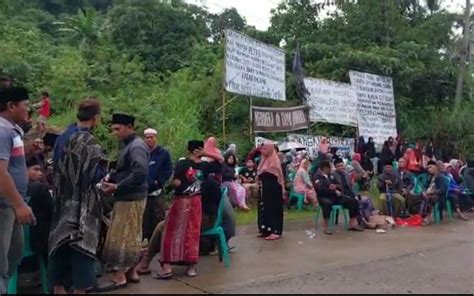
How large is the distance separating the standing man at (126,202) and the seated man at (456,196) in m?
7.21

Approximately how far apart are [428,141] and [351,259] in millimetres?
12215

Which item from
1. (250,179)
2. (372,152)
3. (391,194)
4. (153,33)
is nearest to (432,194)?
(391,194)

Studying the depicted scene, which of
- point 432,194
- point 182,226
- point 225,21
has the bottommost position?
point 182,226

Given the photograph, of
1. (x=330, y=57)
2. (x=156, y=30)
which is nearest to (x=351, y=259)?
(x=330, y=57)

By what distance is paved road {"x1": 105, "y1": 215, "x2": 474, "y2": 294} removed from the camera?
5445 mm

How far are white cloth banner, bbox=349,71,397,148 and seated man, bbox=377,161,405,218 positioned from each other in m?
6.51

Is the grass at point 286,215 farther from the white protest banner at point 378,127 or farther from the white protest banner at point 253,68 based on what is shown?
the white protest banner at point 378,127

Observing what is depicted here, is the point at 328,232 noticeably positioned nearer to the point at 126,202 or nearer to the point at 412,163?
the point at 126,202

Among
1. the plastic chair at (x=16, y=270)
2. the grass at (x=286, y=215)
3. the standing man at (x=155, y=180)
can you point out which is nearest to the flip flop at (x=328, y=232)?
the grass at (x=286, y=215)

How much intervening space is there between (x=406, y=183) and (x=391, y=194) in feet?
3.46

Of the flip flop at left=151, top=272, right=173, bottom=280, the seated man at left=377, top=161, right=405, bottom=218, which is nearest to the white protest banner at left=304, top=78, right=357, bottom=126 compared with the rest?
the seated man at left=377, top=161, right=405, bottom=218

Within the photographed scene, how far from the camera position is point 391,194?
404 inches

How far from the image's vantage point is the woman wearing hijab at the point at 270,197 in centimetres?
799

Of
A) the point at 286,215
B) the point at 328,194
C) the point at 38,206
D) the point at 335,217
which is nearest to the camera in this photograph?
the point at 38,206
